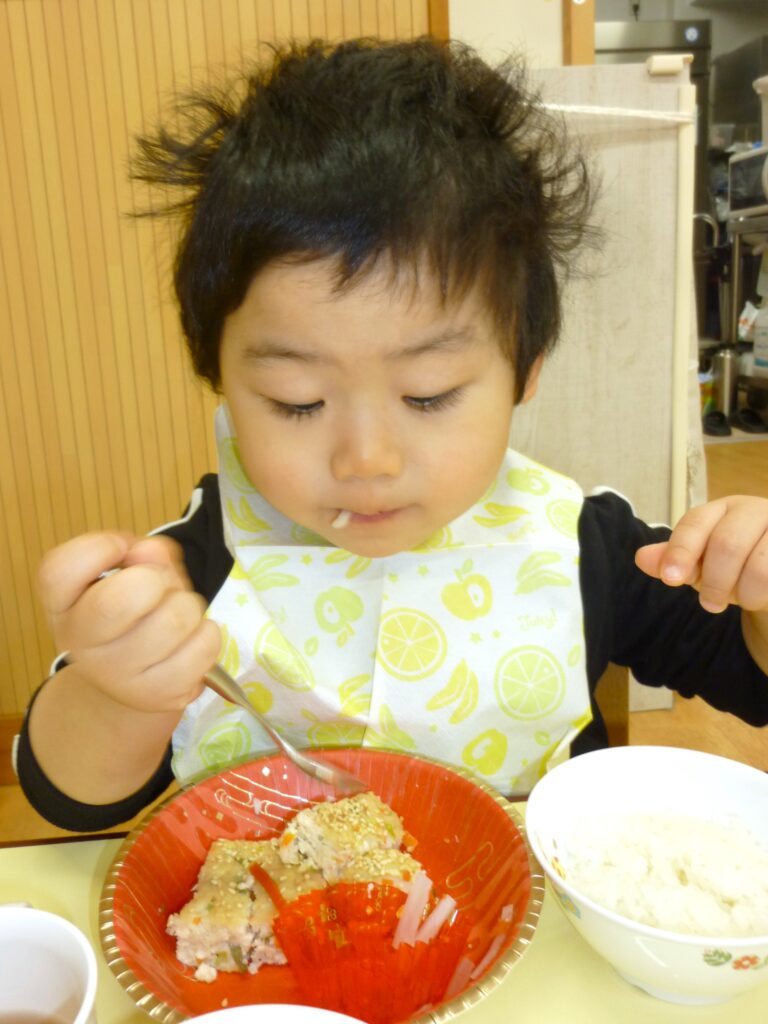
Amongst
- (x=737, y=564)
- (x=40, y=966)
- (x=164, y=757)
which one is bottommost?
(x=164, y=757)

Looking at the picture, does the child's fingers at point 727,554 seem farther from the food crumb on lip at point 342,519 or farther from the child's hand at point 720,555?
the food crumb on lip at point 342,519

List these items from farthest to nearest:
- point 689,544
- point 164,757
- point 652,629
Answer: point 652,629 → point 164,757 → point 689,544

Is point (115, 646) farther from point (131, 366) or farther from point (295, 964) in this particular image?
point (131, 366)

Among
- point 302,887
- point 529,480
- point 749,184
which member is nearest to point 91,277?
point 529,480

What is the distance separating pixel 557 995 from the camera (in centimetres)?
54

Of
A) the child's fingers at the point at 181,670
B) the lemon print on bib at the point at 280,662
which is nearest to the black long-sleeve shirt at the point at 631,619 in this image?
the lemon print on bib at the point at 280,662

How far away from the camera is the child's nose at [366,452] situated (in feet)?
2.27

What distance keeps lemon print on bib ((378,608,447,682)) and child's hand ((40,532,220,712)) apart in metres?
0.34

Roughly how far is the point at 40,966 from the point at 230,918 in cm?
19

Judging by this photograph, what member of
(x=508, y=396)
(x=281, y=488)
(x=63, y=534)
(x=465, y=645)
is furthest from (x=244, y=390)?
(x=63, y=534)

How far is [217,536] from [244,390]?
0.34 metres

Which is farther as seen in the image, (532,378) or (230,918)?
(532,378)

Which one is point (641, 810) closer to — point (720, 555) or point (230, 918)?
point (720, 555)

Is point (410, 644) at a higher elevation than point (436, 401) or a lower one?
lower
